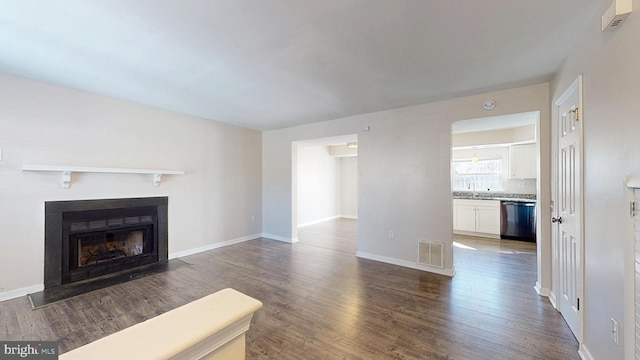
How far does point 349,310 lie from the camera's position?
271cm

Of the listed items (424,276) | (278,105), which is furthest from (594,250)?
(278,105)

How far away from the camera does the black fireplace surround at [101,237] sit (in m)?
3.28

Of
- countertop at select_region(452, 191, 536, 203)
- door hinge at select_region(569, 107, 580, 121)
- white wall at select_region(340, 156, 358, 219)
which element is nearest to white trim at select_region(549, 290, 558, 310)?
door hinge at select_region(569, 107, 580, 121)

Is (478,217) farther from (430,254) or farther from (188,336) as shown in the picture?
(188,336)

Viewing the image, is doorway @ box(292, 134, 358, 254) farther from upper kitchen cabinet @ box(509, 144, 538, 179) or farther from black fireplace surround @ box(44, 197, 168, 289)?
upper kitchen cabinet @ box(509, 144, 538, 179)

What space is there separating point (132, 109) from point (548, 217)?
5.95 metres

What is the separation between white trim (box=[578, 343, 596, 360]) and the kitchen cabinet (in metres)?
4.27

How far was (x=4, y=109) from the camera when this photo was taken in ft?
9.73

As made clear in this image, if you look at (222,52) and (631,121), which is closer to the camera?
(631,121)

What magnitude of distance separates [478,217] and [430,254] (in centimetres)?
303

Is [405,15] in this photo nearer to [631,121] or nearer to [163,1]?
[631,121]

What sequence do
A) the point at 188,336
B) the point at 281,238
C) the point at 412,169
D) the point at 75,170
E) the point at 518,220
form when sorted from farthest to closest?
1. the point at 281,238
2. the point at 518,220
3. the point at 412,169
4. the point at 75,170
5. the point at 188,336

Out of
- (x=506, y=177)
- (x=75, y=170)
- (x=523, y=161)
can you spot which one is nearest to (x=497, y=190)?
(x=506, y=177)

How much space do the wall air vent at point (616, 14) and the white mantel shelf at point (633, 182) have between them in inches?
36.0
